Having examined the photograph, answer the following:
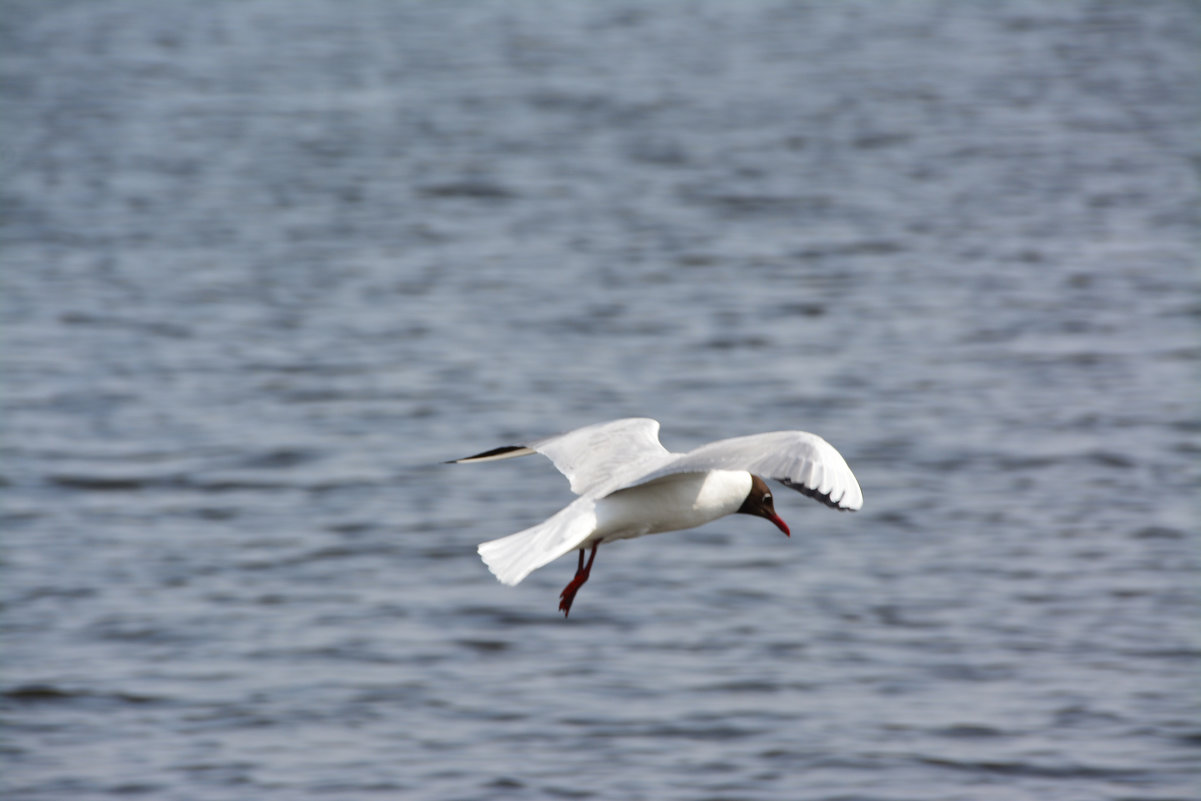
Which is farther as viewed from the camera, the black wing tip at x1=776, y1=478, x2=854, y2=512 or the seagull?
the seagull

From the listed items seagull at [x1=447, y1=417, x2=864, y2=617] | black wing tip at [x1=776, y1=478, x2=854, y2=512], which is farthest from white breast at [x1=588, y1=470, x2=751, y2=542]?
black wing tip at [x1=776, y1=478, x2=854, y2=512]

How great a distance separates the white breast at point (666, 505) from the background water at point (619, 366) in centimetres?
365

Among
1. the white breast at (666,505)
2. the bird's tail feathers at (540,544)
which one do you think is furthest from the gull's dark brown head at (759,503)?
the bird's tail feathers at (540,544)

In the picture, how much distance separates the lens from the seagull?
18.9 feet

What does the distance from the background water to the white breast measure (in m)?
3.65

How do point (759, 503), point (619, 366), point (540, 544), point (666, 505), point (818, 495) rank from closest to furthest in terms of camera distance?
point (818, 495) → point (540, 544) → point (666, 505) → point (759, 503) → point (619, 366)

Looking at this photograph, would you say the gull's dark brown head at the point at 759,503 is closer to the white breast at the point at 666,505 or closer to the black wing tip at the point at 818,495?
the white breast at the point at 666,505

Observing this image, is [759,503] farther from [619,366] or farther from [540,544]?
[619,366]

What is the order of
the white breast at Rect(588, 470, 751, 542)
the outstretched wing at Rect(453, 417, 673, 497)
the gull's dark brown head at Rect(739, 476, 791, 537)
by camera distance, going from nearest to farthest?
the white breast at Rect(588, 470, 751, 542) < the outstretched wing at Rect(453, 417, 673, 497) < the gull's dark brown head at Rect(739, 476, 791, 537)

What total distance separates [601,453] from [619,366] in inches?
375

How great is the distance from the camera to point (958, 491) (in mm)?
13672

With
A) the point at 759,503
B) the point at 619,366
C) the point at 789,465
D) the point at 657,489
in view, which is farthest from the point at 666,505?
the point at 619,366

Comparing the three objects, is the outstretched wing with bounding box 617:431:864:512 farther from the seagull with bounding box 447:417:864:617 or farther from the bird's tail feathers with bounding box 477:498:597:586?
the bird's tail feathers with bounding box 477:498:597:586

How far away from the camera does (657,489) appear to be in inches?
244
